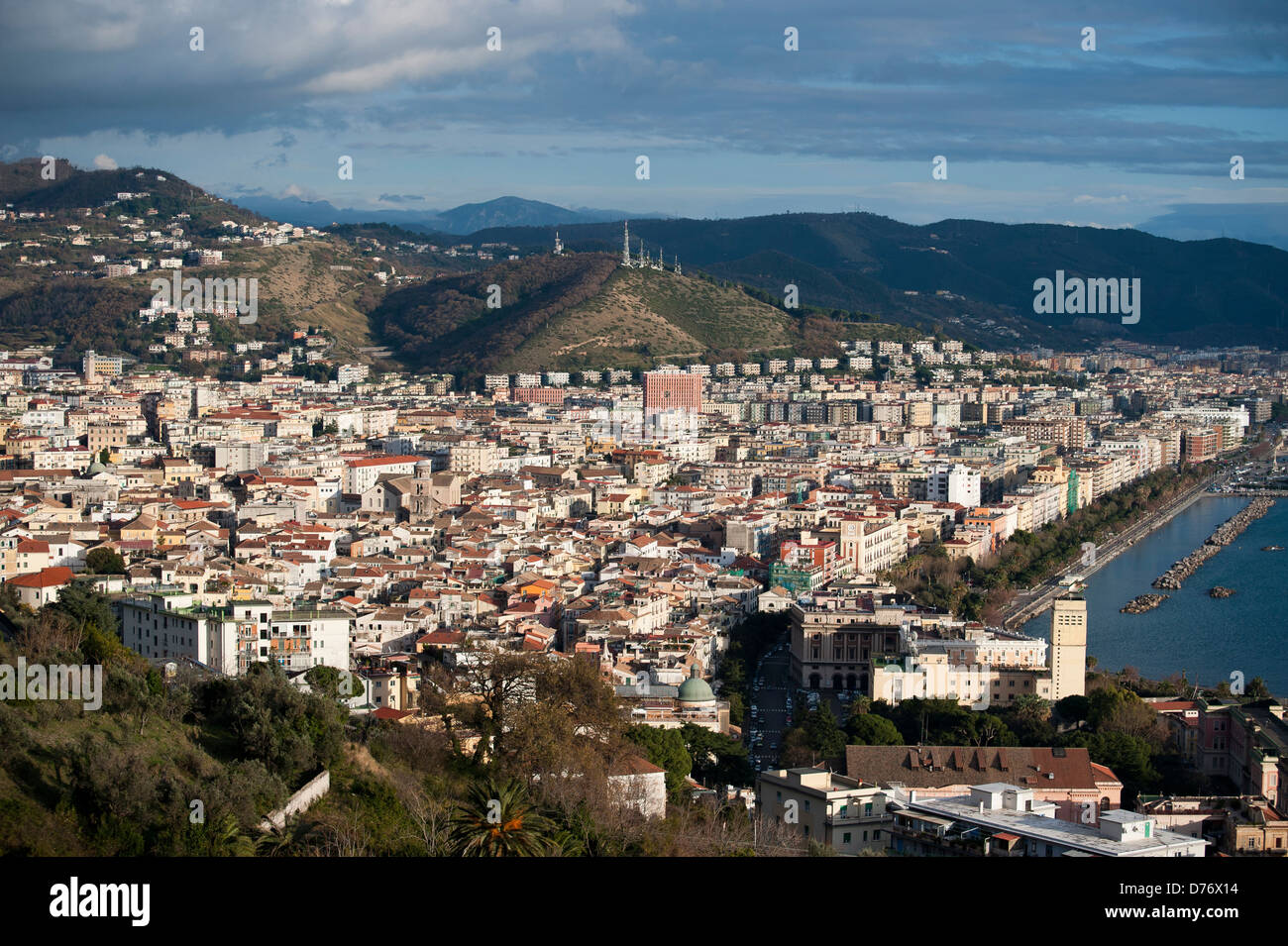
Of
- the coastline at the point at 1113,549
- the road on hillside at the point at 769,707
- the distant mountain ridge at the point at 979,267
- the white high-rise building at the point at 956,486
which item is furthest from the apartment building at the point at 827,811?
the distant mountain ridge at the point at 979,267

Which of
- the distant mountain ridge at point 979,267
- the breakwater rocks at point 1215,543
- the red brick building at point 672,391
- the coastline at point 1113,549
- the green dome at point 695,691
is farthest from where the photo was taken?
the distant mountain ridge at point 979,267

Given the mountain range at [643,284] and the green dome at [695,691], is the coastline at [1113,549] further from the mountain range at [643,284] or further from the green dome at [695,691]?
the mountain range at [643,284]

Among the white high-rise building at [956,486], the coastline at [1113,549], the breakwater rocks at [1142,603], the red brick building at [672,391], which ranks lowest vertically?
the breakwater rocks at [1142,603]

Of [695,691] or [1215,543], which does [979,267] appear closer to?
[1215,543]

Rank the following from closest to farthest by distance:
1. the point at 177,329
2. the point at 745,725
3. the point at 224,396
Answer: the point at 745,725 < the point at 224,396 < the point at 177,329
